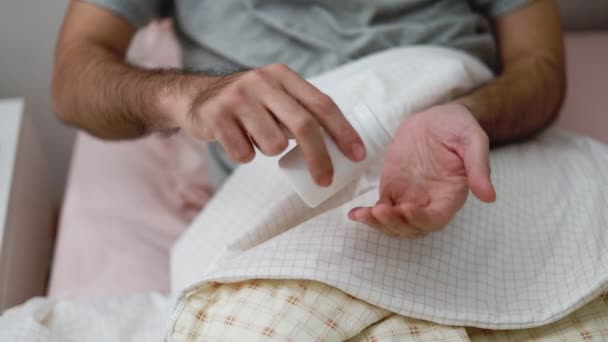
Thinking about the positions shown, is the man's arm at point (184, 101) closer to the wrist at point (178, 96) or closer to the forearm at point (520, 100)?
the wrist at point (178, 96)

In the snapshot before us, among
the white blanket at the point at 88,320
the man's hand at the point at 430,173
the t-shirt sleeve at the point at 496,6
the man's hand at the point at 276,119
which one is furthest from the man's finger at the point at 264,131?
the t-shirt sleeve at the point at 496,6

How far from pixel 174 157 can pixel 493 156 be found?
589 millimetres

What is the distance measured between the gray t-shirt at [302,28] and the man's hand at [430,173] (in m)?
0.28

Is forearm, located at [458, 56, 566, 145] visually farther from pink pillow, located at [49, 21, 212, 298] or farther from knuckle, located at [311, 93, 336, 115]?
pink pillow, located at [49, 21, 212, 298]

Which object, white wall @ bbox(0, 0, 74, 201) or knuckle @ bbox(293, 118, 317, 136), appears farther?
white wall @ bbox(0, 0, 74, 201)

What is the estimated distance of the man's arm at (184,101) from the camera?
0.46 m

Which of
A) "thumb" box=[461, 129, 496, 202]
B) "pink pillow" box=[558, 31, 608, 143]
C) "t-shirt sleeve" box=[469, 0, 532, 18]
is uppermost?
"thumb" box=[461, 129, 496, 202]

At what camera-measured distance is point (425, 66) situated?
0.74 metres

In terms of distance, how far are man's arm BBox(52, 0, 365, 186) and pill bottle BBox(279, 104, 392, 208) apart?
0.02 meters

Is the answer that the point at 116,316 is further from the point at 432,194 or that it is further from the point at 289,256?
the point at 432,194

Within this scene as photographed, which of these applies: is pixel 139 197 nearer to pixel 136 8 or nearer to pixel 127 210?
pixel 127 210

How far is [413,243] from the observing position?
58cm

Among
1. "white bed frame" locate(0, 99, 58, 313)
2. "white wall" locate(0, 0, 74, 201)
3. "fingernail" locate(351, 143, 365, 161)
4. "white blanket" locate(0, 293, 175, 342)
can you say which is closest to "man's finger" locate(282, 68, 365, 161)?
"fingernail" locate(351, 143, 365, 161)

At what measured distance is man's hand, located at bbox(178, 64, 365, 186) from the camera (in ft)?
1.49
